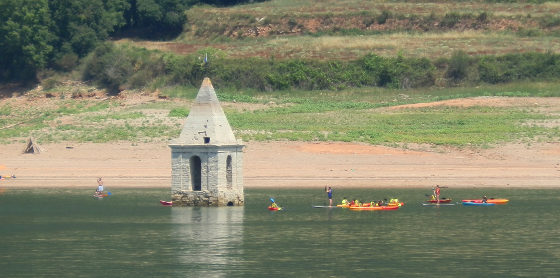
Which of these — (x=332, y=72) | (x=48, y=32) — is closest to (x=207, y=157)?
(x=332, y=72)

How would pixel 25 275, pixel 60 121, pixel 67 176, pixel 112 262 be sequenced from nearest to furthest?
pixel 25 275
pixel 112 262
pixel 67 176
pixel 60 121

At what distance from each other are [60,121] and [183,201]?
28.9 metres

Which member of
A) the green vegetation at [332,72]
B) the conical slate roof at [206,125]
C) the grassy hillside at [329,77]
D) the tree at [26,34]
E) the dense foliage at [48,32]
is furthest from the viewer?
the dense foliage at [48,32]

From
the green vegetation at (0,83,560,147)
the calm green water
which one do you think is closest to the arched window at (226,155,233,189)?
the calm green water

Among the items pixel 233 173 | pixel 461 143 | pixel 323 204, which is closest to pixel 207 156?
pixel 233 173

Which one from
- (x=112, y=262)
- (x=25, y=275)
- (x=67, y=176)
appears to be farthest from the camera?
(x=67, y=176)

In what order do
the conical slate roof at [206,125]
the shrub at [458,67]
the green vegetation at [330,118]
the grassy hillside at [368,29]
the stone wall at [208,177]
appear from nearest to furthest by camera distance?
the stone wall at [208,177] → the conical slate roof at [206,125] → the green vegetation at [330,118] → the shrub at [458,67] → the grassy hillside at [368,29]

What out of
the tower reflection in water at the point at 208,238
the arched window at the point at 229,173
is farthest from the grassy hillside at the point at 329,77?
the tower reflection in water at the point at 208,238

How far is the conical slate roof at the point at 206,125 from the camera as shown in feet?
180

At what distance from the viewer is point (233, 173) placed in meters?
55.5

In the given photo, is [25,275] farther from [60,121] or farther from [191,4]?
[191,4]

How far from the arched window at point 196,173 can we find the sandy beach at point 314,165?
7.89 meters

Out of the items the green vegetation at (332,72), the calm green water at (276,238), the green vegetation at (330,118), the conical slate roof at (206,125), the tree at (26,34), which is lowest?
the calm green water at (276,238)

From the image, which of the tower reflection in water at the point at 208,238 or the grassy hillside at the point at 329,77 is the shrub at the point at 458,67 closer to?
the grassy hillside at the point at 329,77
